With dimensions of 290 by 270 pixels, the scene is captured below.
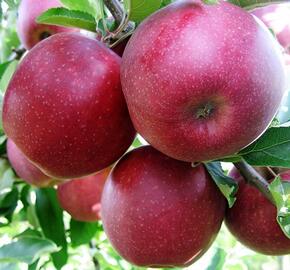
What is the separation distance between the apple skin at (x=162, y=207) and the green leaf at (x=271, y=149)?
12 centimetres

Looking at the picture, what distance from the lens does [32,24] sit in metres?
1.56

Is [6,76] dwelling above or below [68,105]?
below

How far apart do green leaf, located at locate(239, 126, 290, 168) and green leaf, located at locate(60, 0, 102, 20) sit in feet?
1.27

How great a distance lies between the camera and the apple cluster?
2.76ft

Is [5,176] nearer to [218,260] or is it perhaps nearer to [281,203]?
[218,260]

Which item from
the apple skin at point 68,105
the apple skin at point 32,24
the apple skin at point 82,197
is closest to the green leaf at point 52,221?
the apple skin at point 82,197

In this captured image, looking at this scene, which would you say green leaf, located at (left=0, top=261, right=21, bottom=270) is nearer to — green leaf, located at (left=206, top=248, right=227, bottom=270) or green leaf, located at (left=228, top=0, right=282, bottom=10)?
green leaf, located at (left=206, top=248, right=227, bottom=270)

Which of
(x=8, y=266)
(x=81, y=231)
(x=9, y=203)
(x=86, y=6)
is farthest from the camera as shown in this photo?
(x=81, y=231)

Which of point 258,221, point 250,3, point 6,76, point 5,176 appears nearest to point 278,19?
point 250,3

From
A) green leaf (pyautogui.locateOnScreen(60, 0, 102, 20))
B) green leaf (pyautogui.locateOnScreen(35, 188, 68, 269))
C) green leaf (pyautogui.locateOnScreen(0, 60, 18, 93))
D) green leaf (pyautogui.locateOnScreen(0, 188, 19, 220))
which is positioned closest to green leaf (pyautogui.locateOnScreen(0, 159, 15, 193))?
green leaf (pyautogui.locateOnScreen(0, 188, 19, 220))

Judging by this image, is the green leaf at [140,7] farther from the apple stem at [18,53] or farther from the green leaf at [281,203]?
the apple stem at [18,53]

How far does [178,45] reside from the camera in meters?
0.84

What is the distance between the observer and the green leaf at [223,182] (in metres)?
1.06

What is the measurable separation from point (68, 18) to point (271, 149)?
18.5 inches
